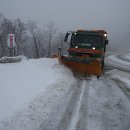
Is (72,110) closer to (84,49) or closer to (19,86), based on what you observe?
(19,86)

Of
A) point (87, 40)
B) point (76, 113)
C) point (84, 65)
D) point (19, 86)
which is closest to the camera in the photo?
point (76, 113)

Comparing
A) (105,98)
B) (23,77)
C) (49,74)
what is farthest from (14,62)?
(105,98)

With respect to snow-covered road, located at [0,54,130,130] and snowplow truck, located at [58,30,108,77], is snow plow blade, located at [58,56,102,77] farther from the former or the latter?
snow-covered road, located at [0,54,130,130]

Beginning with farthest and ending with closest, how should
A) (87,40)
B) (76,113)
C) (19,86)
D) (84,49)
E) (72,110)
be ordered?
(87,40)
(84,49)
(19,86)
(72,110)
(76,113)

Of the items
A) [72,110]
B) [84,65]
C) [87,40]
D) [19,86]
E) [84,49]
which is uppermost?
[87,40]

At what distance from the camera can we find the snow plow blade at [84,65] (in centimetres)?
1383

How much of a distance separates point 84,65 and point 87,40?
1.75 meters

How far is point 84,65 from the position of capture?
14344 mm

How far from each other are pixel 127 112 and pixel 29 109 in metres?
2.84

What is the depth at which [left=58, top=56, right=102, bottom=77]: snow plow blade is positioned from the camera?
1383 centimetres

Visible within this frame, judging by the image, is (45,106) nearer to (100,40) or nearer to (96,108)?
(96,108)

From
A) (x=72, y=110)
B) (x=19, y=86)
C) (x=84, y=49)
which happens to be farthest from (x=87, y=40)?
(x=72, y=110)

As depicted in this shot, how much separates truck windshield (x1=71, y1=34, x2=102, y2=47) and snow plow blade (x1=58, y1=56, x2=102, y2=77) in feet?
4.39

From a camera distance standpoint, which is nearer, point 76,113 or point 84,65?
point 76,113
